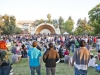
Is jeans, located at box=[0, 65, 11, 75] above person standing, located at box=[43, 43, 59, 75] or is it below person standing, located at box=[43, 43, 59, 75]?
below

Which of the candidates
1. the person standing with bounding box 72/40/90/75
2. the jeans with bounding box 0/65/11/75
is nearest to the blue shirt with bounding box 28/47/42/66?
the jeans with bounding box 0/65/11/75

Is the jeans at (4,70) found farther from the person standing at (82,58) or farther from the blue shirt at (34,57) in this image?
the person standing at (82,58)

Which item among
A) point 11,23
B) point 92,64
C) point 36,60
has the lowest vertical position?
point 92,64

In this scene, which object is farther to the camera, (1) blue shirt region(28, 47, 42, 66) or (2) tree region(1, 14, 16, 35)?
(2) tree region(1, 14, 16, 35)

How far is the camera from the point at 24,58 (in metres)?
12.4

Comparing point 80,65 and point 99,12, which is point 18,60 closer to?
point 80,65

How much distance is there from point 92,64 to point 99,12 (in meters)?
38.9

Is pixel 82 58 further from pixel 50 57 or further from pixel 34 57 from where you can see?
pixel 34 57

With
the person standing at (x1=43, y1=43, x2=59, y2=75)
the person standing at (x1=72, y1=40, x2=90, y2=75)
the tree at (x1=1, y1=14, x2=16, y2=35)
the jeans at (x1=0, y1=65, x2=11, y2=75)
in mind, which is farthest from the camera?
the tree at (x1=1, y1=14, x2=16, y2=35)

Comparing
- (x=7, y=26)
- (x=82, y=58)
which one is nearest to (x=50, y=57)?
(x=82, y=58)

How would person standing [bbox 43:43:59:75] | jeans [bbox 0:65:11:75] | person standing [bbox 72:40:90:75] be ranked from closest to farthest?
person standing [bbox 72:40:90:75]
person standing [bbox 43:43:59:75]
jeans [bbox 0:65:11:75]

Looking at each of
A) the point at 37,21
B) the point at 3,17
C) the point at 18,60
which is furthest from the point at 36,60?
the point at 37,21

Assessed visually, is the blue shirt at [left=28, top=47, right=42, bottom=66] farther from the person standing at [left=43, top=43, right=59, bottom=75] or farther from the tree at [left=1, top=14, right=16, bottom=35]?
the tree at [left=1, top=14, right=16, bottom=35]

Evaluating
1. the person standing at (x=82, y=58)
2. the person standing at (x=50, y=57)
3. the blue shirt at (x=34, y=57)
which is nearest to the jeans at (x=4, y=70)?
the blue shirt at (x=34, y=57)
